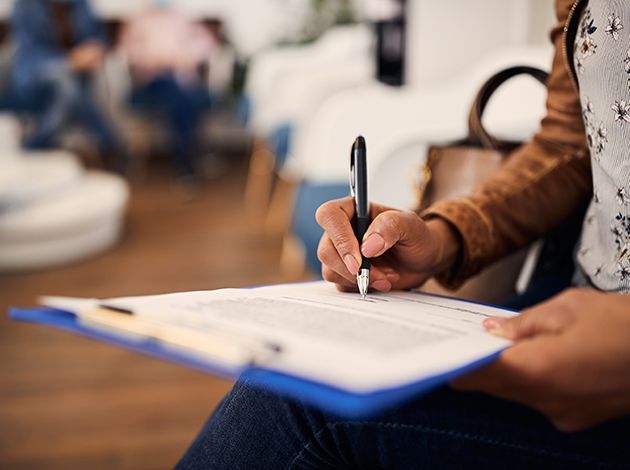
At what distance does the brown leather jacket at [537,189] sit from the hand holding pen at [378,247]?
56mm

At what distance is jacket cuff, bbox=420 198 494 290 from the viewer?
72 cm

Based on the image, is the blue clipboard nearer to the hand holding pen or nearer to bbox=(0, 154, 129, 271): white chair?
the hand holding pen

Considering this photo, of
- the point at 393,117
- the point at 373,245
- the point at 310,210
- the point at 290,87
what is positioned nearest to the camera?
the point at 373,245

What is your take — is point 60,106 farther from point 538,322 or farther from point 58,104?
point 538,322

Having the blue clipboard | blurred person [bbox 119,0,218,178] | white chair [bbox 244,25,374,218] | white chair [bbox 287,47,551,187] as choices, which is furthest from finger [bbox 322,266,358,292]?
blurred person [bbox 119,0,218,178]

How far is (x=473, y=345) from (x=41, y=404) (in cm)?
140

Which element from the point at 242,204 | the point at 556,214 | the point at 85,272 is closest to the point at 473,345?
the point at 556,214

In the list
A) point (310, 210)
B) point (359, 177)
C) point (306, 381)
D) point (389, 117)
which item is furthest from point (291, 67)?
point (306, 381)

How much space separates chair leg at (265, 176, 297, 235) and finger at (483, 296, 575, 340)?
7.88 feet

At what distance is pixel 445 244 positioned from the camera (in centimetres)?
70

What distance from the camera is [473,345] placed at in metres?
0.43

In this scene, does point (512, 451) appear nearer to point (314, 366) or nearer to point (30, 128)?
point (314, 366)

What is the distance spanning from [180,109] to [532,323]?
3898 millimetres

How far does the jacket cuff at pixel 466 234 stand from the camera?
28.2 inches
